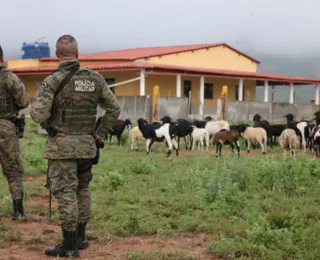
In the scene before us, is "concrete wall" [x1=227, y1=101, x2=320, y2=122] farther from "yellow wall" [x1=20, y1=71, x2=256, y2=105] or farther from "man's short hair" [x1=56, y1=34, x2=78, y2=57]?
"man's short hair" [x1=56, y1=34, x2=78, y2=57]

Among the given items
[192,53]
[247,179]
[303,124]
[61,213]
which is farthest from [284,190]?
[192,53]

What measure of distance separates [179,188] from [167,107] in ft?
59.7

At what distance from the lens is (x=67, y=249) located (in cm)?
556

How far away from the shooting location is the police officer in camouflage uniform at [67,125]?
550 cm

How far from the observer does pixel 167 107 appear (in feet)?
92.0

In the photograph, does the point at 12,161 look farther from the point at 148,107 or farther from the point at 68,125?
the point at 148,107

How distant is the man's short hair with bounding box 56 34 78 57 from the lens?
5.56 meters

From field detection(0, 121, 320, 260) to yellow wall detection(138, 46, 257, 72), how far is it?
81.2 ft

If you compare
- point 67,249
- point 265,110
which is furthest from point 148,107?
point 67,249

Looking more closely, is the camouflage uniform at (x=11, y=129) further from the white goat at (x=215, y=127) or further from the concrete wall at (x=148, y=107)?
the concrete wall at (x=148, y=107)

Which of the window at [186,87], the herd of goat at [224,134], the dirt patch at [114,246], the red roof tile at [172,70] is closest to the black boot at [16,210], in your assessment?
the dirt patch at [114,246]

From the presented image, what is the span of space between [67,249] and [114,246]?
63cm

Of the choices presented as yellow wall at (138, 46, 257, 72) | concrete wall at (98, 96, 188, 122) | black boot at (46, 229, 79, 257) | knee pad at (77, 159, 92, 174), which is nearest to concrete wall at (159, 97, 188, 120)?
concrete wall at (98, 96, 188, 122)

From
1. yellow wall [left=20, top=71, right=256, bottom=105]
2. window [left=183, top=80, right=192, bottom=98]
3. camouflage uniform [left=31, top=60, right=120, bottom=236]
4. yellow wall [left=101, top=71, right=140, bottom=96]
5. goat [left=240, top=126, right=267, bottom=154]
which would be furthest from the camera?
window [left=183, top=80, right=192, bottom=98]
